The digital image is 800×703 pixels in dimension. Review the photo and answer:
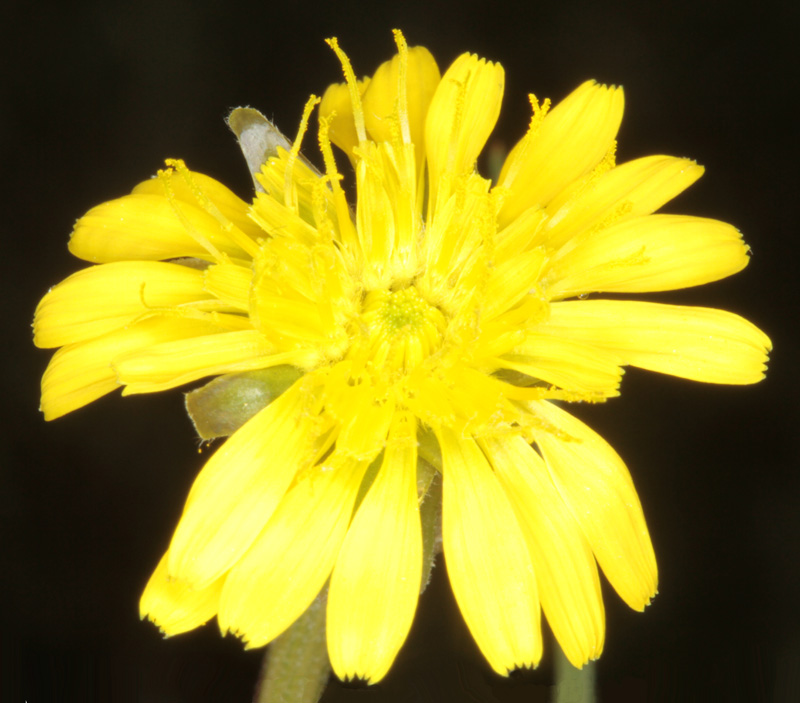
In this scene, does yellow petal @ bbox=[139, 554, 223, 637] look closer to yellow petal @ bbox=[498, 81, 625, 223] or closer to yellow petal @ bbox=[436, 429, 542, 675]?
yellow petal @ bbox=[436, 429, 542, 675]

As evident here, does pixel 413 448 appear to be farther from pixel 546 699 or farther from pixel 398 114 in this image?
pixel 546 699

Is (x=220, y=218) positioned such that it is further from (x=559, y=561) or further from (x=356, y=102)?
(x=559, y=561)

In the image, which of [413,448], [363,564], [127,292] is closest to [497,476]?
[413,448]

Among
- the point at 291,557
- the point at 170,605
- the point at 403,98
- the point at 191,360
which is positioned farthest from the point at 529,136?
the point at 170,605

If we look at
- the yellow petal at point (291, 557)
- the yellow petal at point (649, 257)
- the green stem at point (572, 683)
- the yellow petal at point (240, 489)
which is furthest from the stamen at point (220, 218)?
the green stem at point (572, 683)

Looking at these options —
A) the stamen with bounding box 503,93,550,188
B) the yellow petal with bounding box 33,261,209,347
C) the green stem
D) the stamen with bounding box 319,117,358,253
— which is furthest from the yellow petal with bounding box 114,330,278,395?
the green stem

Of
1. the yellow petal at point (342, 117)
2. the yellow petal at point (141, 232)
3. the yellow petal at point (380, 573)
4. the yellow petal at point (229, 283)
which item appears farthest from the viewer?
the yellow petal at point (342, 117)

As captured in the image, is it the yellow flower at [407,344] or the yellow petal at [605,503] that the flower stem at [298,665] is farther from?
the yellow petal at [605,503]
